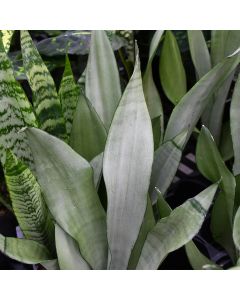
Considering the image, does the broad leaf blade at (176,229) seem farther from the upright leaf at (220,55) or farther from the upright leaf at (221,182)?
the upright leaf at (220,55)

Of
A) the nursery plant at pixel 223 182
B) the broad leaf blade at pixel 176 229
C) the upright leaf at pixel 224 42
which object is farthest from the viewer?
the upright leaf at pixel 224 42

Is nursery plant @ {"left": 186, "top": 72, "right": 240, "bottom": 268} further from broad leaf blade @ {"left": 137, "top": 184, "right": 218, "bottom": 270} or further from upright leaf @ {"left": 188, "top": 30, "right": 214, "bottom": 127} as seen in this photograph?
upright leaf @ {"left": 188, "top": 30, "right": 214, "bottom": 127}

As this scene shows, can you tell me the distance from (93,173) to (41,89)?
0.16m

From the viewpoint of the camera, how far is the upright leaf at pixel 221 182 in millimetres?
540

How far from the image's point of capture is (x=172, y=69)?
0.74 meters

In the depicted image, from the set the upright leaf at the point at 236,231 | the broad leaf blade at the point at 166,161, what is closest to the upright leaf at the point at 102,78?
the broad leaf blade at the point at 166,161

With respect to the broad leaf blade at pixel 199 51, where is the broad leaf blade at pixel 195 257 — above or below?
below

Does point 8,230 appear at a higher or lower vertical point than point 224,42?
lower

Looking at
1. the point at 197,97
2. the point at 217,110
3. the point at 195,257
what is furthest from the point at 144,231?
the point at 217,110

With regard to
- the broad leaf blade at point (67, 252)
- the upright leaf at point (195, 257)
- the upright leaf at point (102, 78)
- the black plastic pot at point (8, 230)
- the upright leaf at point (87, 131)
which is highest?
the upright leaf at point (102, 78)

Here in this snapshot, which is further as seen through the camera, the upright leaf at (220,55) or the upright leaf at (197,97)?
the upright leaf at (220,55)

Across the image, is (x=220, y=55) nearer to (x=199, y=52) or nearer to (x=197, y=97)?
(x=199, y=52)

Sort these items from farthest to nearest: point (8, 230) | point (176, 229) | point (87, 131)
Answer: point (8, 230)
point (87, 131)
point (176, 229)
